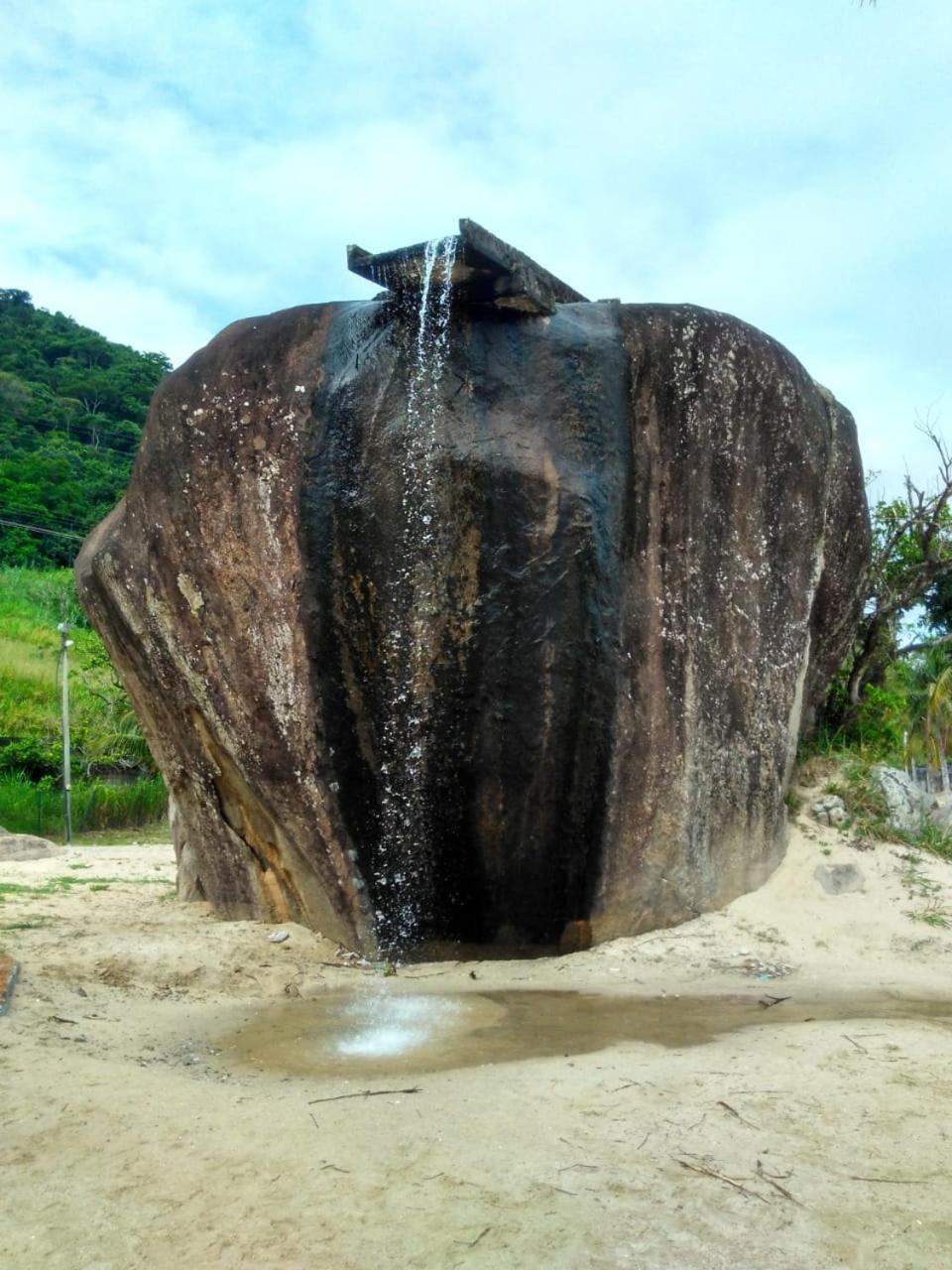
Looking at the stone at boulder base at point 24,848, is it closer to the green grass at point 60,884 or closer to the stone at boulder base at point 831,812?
the green grass at point 60,884

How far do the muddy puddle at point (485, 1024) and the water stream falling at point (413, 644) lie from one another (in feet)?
2.58

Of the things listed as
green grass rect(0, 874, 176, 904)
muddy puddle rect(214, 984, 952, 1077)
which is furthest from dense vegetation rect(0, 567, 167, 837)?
muddy puddle rect(214, 984, 952, 1077)

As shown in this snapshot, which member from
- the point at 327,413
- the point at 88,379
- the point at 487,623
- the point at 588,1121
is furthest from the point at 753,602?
the point at 88,379

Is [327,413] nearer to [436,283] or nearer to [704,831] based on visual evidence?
[436,283]

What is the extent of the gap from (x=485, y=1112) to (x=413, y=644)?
308 cm

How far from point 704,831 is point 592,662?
1.29 m

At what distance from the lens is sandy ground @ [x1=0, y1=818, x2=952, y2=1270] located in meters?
3.10

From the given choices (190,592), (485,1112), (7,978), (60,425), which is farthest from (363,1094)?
(60,425)

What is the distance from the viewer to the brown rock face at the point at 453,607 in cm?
664

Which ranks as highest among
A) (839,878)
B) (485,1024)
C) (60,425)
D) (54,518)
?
(60,425)

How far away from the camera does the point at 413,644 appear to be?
262 inches

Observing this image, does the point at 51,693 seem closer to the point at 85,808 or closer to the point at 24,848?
the point at 85,808

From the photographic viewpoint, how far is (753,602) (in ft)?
24.5

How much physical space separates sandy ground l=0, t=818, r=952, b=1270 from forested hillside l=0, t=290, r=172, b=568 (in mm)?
25235
